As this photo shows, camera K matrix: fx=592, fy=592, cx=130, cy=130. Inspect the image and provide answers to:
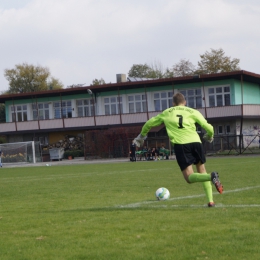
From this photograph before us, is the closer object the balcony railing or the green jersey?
the green jersey

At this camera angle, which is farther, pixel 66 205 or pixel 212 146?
pixel 212 146

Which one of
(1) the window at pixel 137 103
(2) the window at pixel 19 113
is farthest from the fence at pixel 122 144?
(2) the window at pixel 19 113

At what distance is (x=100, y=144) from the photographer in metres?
55.0

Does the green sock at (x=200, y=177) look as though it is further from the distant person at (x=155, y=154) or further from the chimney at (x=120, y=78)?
the chimney at (x=120, y=78)

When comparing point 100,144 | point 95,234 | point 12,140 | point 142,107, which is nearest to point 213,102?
point 142,107

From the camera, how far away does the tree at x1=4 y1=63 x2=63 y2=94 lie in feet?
328

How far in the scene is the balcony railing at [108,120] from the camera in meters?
55.9

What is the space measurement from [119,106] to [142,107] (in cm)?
260

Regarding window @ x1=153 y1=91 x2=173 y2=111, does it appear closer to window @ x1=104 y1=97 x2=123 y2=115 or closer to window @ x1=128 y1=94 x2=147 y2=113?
window @ x1=128 y1=94 x2=147 y2=113

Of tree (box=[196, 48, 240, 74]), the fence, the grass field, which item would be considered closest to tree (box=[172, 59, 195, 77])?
tree (box=[196, 48, 240, 74])

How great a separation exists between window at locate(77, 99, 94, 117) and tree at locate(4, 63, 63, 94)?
115 feet

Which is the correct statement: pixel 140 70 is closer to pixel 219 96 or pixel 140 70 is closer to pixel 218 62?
pixel 218 62

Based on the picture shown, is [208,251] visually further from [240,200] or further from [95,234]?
[240,200]

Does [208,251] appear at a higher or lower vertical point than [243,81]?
lower
